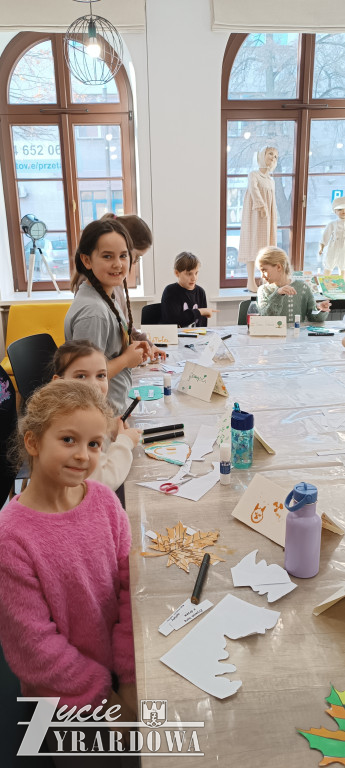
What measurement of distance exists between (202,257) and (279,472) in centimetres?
340

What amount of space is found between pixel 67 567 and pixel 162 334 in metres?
2.10

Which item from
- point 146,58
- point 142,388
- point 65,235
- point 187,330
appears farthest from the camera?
point 65,235

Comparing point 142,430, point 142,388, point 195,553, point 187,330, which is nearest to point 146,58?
point 187,330

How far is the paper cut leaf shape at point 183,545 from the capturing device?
103 centimetres

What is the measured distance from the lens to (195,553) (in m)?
1.05

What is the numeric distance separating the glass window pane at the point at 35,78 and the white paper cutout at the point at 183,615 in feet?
14.9

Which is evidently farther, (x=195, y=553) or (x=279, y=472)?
(x=279, y=472)

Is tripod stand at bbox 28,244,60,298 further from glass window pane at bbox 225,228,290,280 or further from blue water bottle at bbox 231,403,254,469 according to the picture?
blue water bottle at bbox 231,403,254,469

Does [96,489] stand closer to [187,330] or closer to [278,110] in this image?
[187,330]

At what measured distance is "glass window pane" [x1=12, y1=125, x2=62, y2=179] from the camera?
450 centimetres

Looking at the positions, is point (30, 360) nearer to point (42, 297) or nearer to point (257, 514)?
point (257, 514)

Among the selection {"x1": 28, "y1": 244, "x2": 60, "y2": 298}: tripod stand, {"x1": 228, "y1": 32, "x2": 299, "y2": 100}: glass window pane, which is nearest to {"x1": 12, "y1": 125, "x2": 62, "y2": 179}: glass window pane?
{"x1": 28, "y1": 244, "x2": 60, "y2": 298}: tripod stand

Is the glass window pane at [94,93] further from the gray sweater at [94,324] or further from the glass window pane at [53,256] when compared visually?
the gray sweater at [94,324]

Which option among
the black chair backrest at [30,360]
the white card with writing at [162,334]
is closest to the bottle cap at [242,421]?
the black chair backrest at [30,360]
